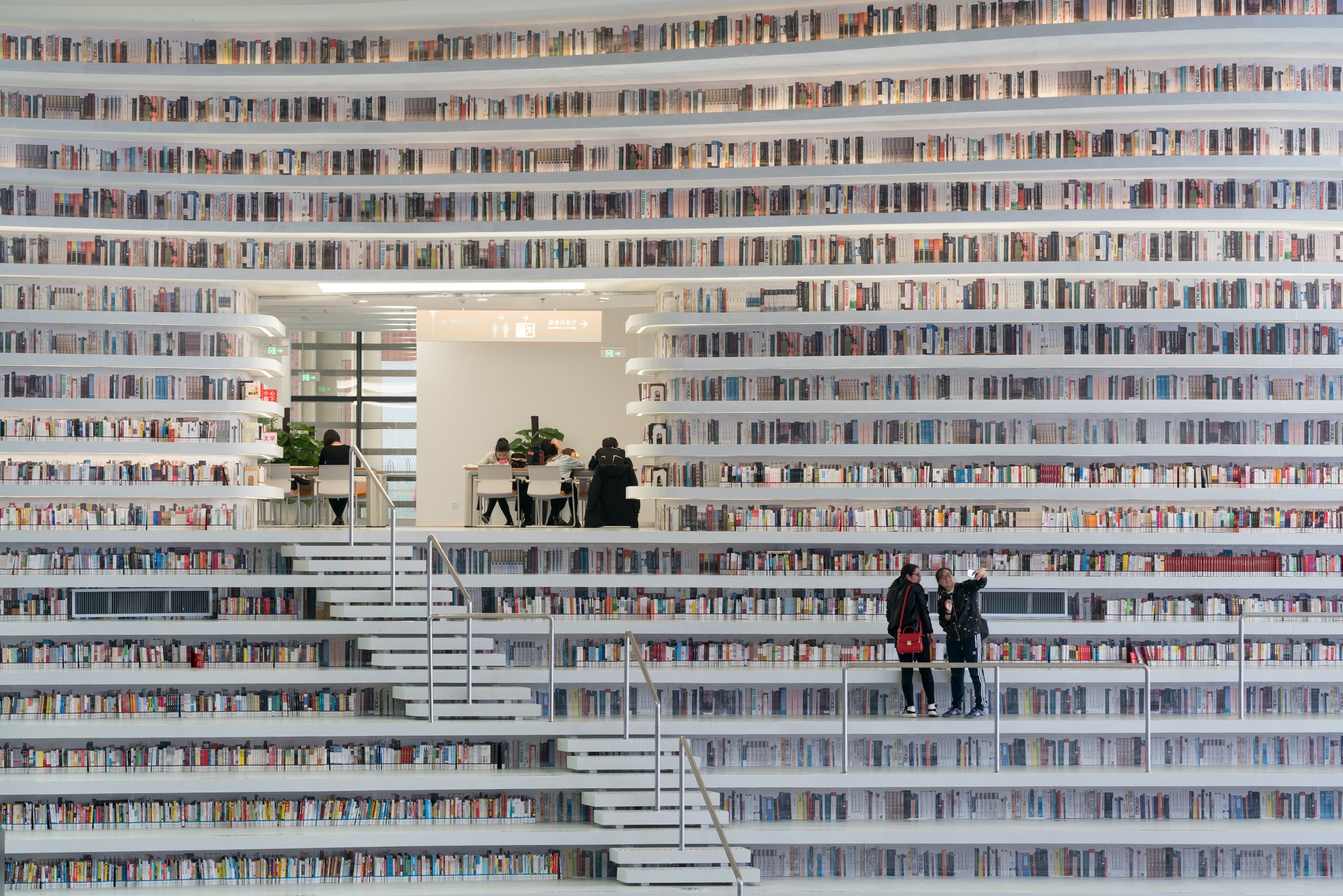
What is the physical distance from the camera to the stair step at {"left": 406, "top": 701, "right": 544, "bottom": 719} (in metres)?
9.04

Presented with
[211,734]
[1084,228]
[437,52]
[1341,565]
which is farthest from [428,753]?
[1341,565]

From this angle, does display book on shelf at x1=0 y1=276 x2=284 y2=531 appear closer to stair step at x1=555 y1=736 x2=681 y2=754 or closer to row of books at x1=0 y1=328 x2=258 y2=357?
row of books at x1=0 y1=328 x2=258 y2=357

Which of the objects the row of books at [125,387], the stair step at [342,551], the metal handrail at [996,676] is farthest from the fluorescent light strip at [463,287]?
the metal handrail at [996,676]

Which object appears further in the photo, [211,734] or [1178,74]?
[1178,74]

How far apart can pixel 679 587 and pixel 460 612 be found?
1.65 metres

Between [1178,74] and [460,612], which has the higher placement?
[1178,74]

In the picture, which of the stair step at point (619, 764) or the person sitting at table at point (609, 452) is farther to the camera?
the person sitting at table at point (609, 452)

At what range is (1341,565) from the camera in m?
9.74

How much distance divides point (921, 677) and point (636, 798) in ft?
7.37

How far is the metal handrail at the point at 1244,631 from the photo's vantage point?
9.05 m

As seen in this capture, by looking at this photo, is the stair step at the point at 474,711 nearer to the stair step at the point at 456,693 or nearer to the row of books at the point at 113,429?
the stair step at the point at 456,693

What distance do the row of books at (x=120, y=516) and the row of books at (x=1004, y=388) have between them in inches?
135

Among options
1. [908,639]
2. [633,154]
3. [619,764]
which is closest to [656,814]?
[619,764]

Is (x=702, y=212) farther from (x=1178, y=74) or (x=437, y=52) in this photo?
(x=1178, y=74)
